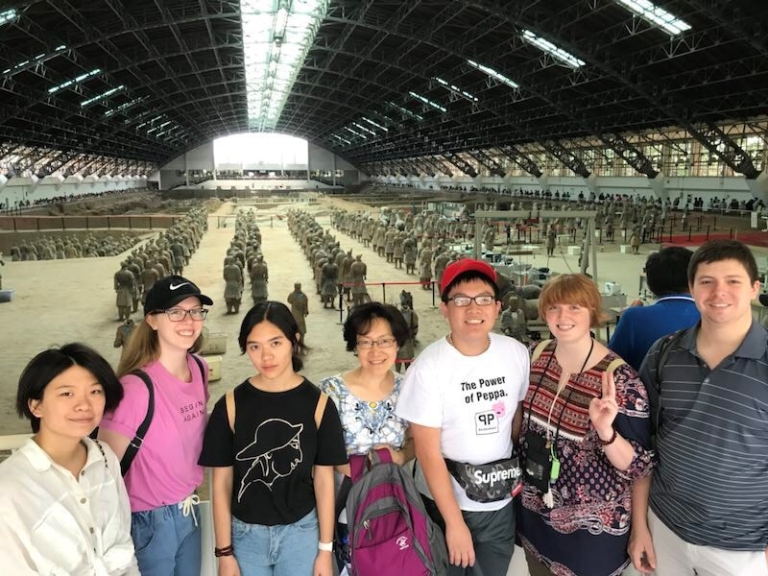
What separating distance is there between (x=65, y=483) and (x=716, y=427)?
223 cm

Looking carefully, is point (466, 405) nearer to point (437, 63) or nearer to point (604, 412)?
point (604, 412)

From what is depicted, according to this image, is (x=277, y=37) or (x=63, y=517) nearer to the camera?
(x=63, y=517)

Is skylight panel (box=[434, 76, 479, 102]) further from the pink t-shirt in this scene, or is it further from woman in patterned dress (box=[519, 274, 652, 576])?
the pink t-shirt

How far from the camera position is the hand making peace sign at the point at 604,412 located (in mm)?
2002

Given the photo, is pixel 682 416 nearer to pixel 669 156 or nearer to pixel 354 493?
pixel 354 493

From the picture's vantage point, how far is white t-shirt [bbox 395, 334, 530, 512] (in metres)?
2.24

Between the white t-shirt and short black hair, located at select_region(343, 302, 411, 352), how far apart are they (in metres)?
0.17

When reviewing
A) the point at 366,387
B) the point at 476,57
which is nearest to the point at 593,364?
the point at 366,387

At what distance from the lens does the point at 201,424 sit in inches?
92.7

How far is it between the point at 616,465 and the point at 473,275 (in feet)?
2.95

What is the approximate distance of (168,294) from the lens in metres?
2.35

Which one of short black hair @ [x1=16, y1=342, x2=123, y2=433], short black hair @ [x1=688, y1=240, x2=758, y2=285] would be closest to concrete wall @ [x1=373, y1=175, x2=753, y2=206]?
short black hair @ [x1=688, y1=240, x2=758, y2=285]

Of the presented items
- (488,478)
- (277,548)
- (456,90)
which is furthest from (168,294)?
(456,90)

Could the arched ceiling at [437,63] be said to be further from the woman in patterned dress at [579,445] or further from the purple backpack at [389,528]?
the purple backpack at [389,528]
